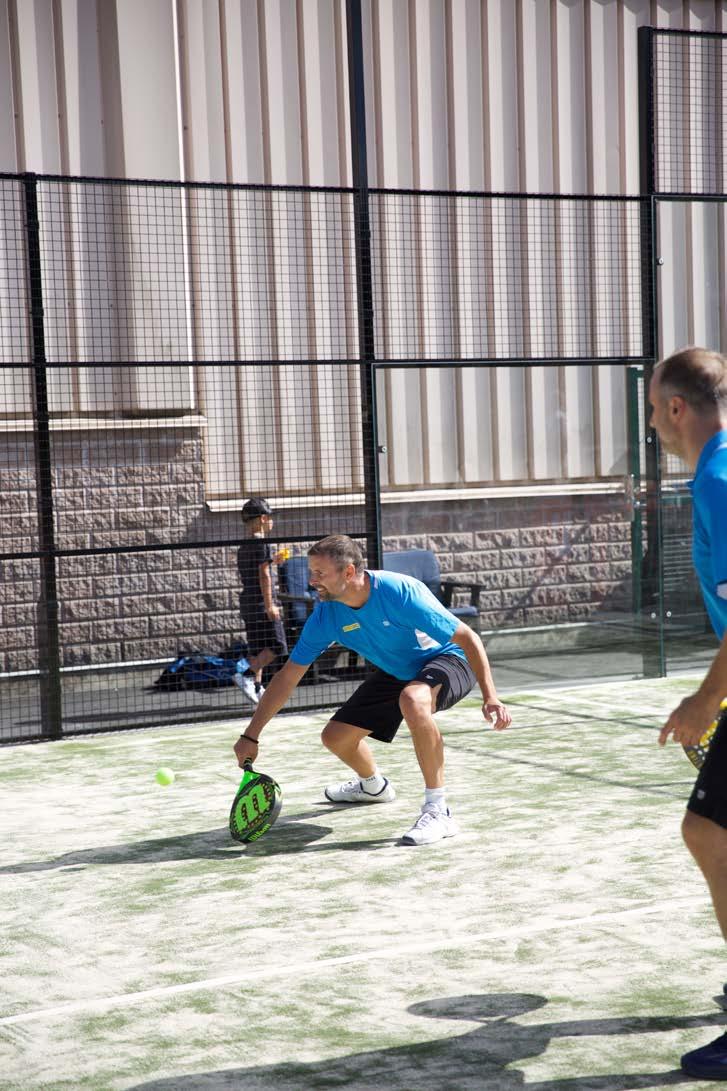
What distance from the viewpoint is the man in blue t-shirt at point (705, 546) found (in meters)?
3.11

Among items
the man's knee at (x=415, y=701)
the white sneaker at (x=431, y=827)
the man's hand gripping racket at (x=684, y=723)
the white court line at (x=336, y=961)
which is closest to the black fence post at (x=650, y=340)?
the man's knee at (x=415, y=701)

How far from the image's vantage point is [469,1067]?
339 centimetres

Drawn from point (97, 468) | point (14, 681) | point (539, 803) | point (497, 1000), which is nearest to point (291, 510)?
point (97, 468)

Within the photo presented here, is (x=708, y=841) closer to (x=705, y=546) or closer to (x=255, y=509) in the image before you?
(x=705, y=546)

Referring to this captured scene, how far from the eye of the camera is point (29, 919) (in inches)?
191

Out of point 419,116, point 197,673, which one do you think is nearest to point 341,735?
point 197,673

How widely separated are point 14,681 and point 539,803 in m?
4.73

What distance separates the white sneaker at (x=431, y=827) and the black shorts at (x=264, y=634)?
3484 millimetres

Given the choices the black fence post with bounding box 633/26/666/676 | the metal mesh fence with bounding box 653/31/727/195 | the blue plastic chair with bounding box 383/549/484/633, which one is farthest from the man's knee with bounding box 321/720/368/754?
the metal mesh fence with bounding box 653/31/727/195

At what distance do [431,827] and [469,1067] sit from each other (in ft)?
7.26

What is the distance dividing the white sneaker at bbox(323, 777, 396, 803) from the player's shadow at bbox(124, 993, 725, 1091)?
8.58ft

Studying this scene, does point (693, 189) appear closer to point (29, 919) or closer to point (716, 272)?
point (716, 272)

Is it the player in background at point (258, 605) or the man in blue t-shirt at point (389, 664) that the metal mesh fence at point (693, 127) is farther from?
the man in blue t-shirt at point (389, 664)

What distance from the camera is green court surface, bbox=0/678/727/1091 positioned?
348 centimetres
